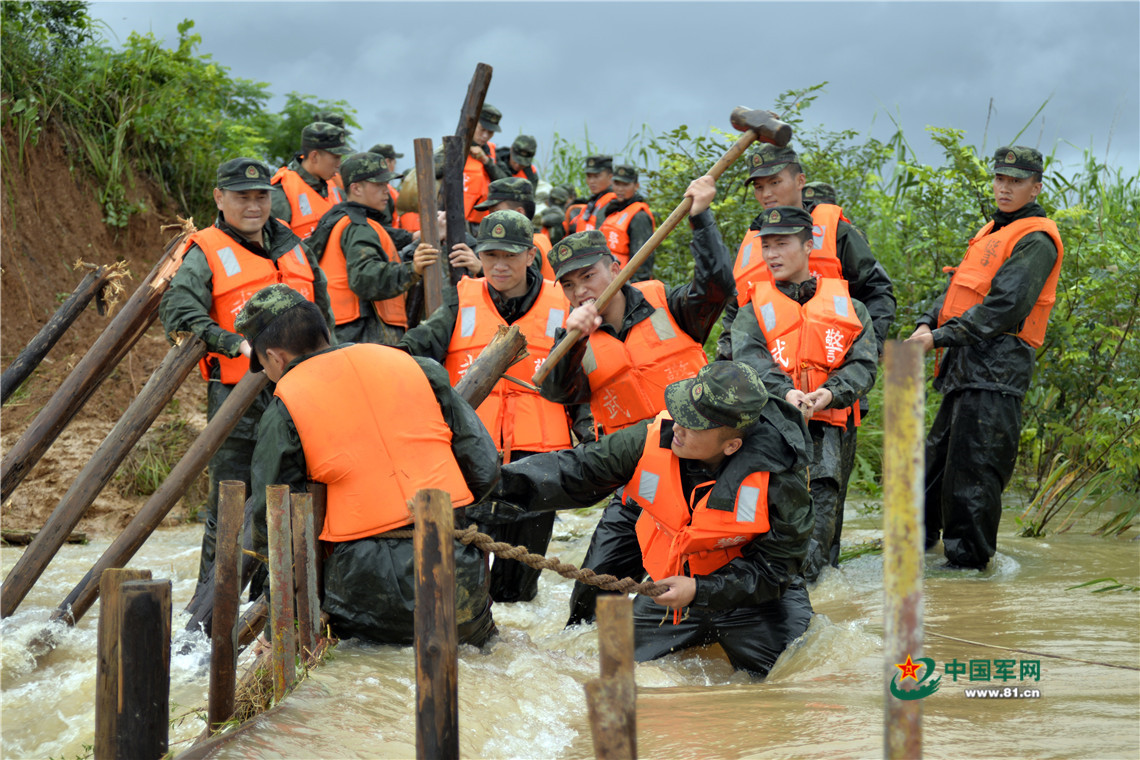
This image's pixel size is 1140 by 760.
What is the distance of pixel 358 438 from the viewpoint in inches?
142

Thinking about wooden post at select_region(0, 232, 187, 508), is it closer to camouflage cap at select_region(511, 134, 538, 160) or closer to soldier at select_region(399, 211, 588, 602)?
soldier at select_region(399, 211, 588, 602)

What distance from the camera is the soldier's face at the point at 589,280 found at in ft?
16.1

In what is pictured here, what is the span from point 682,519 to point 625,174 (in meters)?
6.56

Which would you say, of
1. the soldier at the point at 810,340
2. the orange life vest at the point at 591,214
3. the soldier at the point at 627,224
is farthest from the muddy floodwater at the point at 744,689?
the orange life vest at the point at 591,214

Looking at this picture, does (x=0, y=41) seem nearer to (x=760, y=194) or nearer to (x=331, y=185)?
(x=331, y=185)

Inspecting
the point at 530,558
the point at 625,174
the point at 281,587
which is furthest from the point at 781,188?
the point at 625,174

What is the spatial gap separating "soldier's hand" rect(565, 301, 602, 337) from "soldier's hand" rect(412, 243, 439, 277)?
1.69 meters

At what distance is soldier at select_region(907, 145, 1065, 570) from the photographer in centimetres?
558

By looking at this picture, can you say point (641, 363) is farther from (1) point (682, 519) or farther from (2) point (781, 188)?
(2) point (781, 188)

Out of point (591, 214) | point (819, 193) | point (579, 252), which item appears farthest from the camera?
point (591, 214)

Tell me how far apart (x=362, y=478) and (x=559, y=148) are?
11.3 m

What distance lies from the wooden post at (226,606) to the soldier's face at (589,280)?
218 centimetres

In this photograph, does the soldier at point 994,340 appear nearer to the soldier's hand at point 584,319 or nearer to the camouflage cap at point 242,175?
the soldier's hand at point 584,319

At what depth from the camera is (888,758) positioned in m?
1.88
